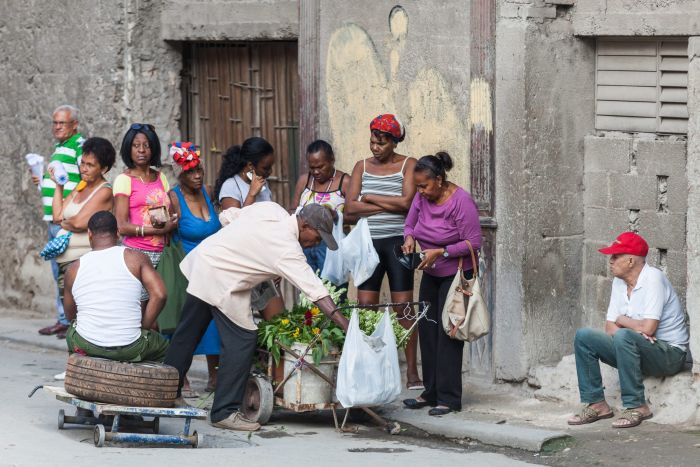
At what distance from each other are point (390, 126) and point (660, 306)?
2206mm

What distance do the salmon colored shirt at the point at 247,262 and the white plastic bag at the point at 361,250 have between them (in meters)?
0.88

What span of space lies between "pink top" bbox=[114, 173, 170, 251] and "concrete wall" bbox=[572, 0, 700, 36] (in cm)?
308

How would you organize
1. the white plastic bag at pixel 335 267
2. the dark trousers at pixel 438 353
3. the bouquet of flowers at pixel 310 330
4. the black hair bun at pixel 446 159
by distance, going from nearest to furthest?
the bouquet of flowers at pixel 310 330
the dark trousers at pixel 438 353
the black hair bun at pixel 446 159
the white plastic bag at pixel 335 267

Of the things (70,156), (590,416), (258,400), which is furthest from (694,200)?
(70,156)

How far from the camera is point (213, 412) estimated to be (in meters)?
8.27

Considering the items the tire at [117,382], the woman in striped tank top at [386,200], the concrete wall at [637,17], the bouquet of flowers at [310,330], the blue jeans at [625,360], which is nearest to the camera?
the tire at [117,382]

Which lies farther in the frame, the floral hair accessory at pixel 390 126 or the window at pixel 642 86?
the floral hair accessory at pixel 390 126

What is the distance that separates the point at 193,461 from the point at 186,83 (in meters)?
5.41

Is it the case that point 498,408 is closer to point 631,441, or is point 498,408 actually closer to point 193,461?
point 631,441

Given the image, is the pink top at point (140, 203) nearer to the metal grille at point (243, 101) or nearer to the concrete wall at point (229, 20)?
the metal grille at point (243, 101)

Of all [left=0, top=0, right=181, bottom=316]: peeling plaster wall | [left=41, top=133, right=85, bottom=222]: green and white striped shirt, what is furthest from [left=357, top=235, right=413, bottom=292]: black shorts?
[left=0, top=0, right=181, bottom=316]: peeling plaster wall

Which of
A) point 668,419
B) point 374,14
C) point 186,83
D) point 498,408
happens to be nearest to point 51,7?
point 186,83

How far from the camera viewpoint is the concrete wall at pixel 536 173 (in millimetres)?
8992

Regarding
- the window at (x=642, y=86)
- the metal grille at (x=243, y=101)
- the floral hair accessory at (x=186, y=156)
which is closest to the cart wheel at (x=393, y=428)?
the floral hair accessory at (x=186, y=156)
